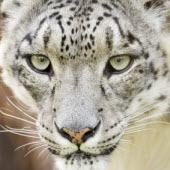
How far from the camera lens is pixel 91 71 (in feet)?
10.1

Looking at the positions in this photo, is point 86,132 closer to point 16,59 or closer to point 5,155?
point 16,59

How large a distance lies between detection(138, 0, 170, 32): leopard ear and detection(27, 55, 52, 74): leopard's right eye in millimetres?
805

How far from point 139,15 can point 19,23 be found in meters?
0.94

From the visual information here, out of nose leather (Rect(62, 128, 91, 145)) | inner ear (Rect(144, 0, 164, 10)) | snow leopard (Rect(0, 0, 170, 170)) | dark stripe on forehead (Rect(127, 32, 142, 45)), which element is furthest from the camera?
inner ear (Rect(144, 0, 164, 10))

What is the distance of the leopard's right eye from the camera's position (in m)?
3.24

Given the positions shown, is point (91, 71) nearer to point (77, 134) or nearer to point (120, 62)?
point (120, 62)

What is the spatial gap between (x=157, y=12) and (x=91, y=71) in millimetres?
735

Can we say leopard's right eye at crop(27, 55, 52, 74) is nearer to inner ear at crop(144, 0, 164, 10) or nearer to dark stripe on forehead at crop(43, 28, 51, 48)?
dark stripe on forehead at crop(43, 28, 51, 48)

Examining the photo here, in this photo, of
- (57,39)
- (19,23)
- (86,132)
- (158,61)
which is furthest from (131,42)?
(19,23)

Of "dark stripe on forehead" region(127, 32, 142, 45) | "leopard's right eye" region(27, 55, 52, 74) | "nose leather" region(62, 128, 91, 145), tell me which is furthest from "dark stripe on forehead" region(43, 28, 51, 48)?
"nose leather" region(62, 128, 91, 145)

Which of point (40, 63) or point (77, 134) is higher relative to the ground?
point (40, 63)

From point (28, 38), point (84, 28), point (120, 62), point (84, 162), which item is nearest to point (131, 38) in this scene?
point (120, 62)

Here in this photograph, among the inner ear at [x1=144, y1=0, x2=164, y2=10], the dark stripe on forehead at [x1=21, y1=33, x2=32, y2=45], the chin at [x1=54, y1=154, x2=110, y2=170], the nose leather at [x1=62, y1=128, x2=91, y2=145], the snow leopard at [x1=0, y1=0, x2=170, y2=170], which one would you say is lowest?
the chin at [x1=54, y1=154, x2=110, y2=170]

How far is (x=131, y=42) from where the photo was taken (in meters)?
3.15
